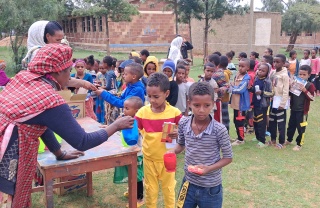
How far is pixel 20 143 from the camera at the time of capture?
201 centimetres

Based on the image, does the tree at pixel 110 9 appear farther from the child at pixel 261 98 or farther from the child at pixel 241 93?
the child at pixel 261 98

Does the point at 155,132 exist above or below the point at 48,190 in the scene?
above

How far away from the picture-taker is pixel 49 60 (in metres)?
1.99

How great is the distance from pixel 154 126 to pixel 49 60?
1.33m

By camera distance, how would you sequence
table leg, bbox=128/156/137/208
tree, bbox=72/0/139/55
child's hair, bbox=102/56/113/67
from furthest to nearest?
1. tree, bbox=72/0/139/55
2. child's hair, bbox=102/56/113/67
3. table leg, bbox=128/156/137/208

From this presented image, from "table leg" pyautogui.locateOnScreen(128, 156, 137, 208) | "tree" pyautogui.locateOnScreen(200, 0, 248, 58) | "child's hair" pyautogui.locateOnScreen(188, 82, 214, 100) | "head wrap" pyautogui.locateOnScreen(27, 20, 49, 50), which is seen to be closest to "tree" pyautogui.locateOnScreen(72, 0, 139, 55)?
"tree" pyautogui.locateOnScreen(200, 0, 248, 58)

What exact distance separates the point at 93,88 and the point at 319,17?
26.9 metres

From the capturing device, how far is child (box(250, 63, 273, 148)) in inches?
209

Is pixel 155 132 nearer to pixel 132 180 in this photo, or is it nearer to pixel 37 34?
pixel 132 180

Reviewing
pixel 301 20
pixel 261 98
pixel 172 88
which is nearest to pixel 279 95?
pixel 261 98

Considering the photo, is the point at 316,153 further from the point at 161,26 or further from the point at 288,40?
the point at 288,40

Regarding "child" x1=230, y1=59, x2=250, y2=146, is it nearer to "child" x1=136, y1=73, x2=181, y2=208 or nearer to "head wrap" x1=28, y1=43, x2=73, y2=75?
"child" x1=136, y1=73, x2=181, y2=208

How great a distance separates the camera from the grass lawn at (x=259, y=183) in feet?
12.1

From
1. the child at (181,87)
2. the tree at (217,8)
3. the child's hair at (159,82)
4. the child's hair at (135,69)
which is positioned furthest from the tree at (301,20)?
the child's hair at (159,82)
